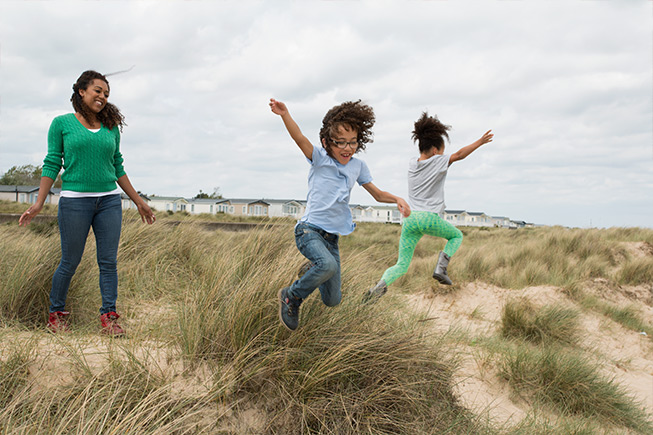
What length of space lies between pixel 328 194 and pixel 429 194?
224 centimetres

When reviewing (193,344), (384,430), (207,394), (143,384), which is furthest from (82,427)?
(384,430)

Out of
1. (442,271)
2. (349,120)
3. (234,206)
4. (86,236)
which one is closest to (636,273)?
(442,271)

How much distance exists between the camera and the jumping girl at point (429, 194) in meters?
4.94

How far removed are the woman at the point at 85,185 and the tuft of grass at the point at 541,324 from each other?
196 inches

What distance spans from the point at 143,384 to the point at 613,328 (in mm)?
7494

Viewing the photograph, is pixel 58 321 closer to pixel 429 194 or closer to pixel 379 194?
pixel 379 194

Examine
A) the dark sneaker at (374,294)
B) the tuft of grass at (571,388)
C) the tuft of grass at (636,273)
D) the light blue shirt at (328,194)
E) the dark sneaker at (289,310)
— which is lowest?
the tuft of grass at (571,388)

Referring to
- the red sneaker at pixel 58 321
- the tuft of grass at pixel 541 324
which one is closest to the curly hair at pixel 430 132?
the tuft of grass at pixel 541 324

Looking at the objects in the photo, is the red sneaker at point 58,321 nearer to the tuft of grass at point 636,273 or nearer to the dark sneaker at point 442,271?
the dark sneaker at point 442,271

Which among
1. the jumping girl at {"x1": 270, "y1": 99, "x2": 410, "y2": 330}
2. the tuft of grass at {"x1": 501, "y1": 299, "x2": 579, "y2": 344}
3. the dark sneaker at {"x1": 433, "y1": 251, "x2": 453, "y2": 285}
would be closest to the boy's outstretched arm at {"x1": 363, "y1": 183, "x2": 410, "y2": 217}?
the jumping girl at {"x1": 270, "y1": 99, "x2": 410, "y2": 330}

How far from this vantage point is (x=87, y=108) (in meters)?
3.48

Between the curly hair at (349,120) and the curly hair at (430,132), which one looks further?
the curly hair at (430,132)

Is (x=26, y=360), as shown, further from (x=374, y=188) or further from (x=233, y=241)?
(x=233, y=241)

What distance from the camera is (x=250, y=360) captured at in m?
2.81
